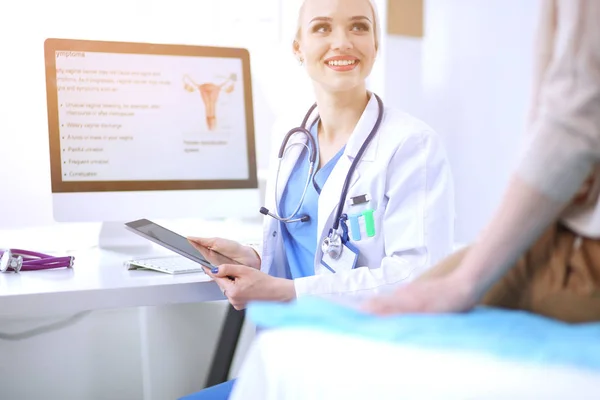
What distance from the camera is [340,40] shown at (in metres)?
0.82

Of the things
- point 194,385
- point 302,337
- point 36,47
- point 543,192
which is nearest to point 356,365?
point 302,337

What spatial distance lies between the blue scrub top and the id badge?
7 cm

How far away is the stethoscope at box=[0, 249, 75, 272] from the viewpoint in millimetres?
978

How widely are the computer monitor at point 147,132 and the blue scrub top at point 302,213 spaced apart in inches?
12.3

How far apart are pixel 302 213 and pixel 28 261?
420 mm

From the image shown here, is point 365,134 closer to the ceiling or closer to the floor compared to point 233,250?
closer to the ceiling

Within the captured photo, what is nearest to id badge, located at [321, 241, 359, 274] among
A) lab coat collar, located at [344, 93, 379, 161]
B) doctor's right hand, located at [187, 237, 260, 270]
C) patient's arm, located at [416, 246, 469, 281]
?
lab coat collar, located at [344, 93, 379, 161]

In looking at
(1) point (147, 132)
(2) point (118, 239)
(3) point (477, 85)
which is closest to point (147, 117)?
(1) point (147, 132)

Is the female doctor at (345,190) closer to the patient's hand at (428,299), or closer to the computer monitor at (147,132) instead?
the patient's hand at (428,299)

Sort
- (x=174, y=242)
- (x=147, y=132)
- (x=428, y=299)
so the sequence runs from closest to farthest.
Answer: (x=428, y=299) → (x=174, y=242) → (x=147, y=132)

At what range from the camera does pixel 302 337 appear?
1.35 feet

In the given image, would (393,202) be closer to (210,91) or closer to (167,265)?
(167,265)

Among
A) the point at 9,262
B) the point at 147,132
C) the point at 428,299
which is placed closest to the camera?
the point at 428,299

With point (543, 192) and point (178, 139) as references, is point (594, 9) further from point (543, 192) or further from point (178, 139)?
point (178, 139)
